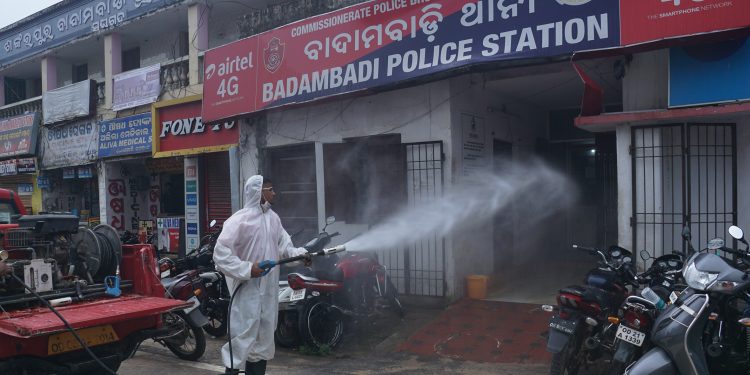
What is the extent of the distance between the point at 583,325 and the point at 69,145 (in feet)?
51.9

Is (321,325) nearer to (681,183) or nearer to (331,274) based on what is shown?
(331,274)

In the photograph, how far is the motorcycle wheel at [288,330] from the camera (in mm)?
6629

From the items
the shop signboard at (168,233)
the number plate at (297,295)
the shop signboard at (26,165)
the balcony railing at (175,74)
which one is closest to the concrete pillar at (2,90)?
the shop signboard at (26,165)

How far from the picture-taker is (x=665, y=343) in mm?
3973

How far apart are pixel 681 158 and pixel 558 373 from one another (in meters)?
3.58

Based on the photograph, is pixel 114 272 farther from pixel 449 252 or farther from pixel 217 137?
pixel 217 137

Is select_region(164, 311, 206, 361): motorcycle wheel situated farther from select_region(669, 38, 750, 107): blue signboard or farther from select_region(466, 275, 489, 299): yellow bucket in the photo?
select_region(669, 38, 750, 107): blue signboard

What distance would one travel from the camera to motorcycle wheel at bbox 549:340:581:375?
15.4 feet

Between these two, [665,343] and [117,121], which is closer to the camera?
[665,343]

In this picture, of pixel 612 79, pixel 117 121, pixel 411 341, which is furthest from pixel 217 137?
pixel 612 79


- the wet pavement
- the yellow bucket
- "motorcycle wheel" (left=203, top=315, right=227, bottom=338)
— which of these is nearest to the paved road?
the wet pavement

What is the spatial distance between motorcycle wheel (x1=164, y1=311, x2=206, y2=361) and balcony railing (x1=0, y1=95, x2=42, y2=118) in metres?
14.2

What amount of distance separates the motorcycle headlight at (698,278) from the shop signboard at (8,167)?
19.8 metres

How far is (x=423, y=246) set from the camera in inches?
335
